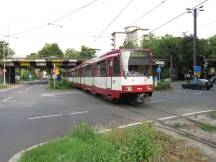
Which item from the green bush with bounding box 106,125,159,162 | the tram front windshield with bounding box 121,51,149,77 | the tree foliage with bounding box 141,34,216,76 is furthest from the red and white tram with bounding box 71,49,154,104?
the tree foliage with bounding box 141,34,216,76

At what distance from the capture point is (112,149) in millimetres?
6688

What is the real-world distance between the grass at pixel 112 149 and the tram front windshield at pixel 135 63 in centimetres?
998

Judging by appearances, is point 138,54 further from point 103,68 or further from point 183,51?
point 183,51

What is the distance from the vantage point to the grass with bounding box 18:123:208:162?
6.22m

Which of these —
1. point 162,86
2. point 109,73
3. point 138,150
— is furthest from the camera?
point 162,86

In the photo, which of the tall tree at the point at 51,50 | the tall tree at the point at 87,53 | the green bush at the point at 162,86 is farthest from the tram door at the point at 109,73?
the tall tree at the point at 51,50

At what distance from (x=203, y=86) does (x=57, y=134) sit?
3100 centimetres

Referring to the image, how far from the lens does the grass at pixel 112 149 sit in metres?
6.22

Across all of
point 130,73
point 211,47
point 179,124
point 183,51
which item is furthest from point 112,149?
point 211,47

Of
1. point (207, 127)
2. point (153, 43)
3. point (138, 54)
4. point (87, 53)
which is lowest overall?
point (207, 127)

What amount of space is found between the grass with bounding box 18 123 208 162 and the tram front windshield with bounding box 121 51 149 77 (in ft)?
32.7

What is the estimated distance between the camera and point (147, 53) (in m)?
19.1

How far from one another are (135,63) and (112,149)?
40.9 feet

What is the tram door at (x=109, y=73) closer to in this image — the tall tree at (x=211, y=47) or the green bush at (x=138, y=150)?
the green bush at (x=138, y=150)
